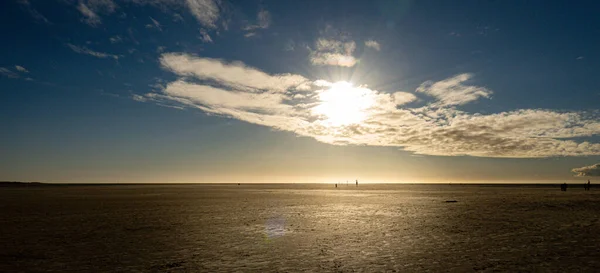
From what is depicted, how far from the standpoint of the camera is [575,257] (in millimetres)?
14672

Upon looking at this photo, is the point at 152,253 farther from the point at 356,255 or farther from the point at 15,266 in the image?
the point at 356,255

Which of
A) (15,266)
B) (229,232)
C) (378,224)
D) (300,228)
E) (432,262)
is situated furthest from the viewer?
(378,224)

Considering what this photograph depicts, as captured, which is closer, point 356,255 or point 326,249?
point 356,255

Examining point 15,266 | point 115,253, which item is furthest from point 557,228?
point 15,266

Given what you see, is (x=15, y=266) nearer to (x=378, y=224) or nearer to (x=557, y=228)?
(x=378, y=224)

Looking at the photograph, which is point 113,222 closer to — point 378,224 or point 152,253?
point 152,253

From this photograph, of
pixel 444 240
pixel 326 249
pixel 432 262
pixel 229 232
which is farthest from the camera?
pixel 229 232

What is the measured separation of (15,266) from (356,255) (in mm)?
13033

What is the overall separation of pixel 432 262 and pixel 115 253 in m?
13.3

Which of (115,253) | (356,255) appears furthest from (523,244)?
(115,253)

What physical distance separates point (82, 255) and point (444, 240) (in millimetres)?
17443

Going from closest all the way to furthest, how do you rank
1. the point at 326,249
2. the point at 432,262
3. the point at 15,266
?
the point at 15,266 → the point at 432,262 → the point at 326,249

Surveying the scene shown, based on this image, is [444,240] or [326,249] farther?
[444,240]

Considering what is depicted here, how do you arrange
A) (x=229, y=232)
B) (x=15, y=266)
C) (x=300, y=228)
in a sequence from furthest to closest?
(x=300, y=228), (x=229, y=232), (x=15, y=266)
